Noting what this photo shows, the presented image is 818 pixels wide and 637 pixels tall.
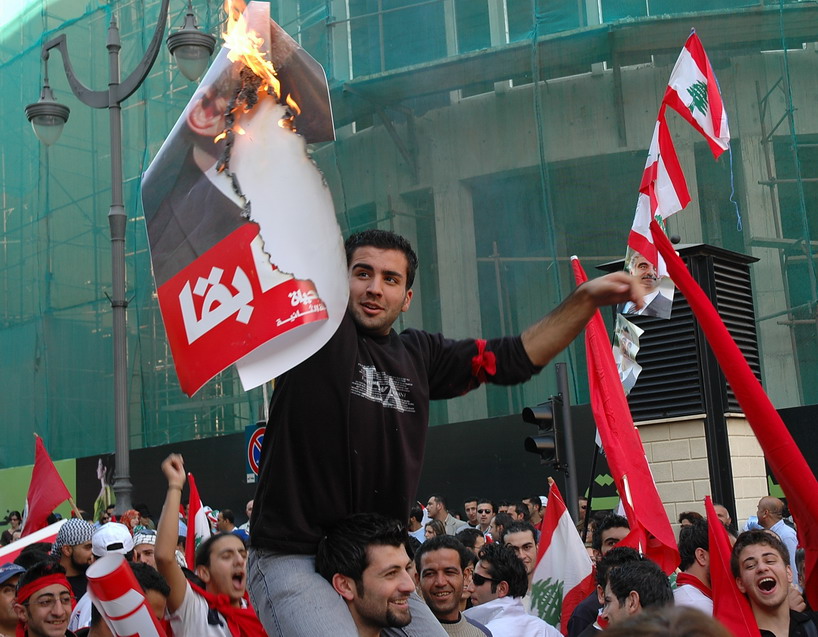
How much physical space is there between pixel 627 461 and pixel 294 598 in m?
5.34

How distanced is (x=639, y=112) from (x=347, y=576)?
1386 centimetres

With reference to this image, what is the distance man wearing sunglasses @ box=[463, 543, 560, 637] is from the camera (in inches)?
234

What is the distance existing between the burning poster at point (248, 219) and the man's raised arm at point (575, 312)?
77 cm

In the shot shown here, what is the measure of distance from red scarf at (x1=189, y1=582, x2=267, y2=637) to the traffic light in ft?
16.4

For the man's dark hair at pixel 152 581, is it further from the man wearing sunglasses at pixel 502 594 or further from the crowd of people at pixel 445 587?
the man wearing sunglasses at pixel 502 594

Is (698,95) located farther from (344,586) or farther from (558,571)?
(344,586)

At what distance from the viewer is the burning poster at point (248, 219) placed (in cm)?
313

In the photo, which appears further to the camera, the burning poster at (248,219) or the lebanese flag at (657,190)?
the lebanese flag at (657,190)

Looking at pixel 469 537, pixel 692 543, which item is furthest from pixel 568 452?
pixel 692 543

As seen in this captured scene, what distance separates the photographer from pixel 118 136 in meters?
12.4

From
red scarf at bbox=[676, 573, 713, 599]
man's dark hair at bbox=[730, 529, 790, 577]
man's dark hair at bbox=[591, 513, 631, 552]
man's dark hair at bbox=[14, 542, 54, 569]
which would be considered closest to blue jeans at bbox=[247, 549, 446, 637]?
man's dark hair at bbox=[730, 529, 790, 577]

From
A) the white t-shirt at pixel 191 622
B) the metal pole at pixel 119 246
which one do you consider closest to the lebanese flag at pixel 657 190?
the white t-shirt at pixel 191 622

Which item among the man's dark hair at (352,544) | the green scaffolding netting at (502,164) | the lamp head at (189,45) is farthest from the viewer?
the green scaffolding netting at (502,164)

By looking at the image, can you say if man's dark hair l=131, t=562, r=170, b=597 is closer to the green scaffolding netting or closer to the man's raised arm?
the man's raised arm
